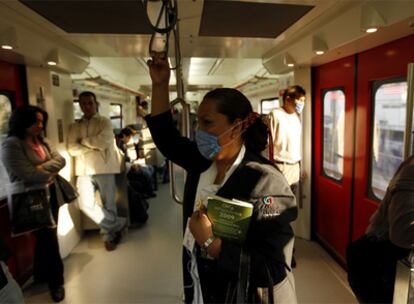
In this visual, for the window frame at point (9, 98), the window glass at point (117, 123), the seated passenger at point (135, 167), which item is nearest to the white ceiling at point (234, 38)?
the window frame at point (9, 98)

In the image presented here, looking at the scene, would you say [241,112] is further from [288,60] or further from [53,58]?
[53,58]

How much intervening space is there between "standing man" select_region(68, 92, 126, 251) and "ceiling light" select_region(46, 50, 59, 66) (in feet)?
2.17

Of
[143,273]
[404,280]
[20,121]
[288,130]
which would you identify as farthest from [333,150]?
[20,121]

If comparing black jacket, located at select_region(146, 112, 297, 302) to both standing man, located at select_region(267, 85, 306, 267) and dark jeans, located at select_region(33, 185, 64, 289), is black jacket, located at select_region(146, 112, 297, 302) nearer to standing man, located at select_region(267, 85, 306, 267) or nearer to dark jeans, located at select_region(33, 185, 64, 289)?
standing man, located at select_region(267, 85, 306, 267)

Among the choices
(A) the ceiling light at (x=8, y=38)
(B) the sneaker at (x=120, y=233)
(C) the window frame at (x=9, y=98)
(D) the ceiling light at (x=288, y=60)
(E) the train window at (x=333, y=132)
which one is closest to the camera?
(A) the ceiling light at (x=8, y=38)

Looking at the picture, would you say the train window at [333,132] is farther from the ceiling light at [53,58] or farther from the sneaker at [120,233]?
the ceiling light at [53,58]

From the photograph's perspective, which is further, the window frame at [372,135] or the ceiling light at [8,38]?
the window frame at [372,135]

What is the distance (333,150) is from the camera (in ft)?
11.0

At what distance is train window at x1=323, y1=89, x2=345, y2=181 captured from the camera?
3115 millimetres

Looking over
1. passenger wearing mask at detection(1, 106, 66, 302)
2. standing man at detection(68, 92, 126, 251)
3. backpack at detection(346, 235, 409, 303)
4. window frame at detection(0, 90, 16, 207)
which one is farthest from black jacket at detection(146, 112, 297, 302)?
standing man at detection(68, 92, 126, 251)

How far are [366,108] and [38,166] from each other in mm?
2933

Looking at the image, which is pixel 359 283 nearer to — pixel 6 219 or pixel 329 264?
pixel 329 264

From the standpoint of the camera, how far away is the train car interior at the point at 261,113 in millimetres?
2127

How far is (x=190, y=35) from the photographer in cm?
290
